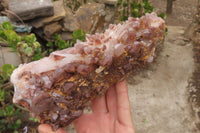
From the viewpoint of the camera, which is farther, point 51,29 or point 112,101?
point 51,29

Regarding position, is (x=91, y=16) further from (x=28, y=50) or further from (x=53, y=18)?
(x=28, y=50)

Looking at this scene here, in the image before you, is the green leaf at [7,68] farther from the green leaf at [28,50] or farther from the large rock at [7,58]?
the large rock at [7,58]

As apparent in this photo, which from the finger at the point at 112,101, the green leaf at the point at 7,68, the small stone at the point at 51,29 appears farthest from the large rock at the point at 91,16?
the finger at the point at 112,101

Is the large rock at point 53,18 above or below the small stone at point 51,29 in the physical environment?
above

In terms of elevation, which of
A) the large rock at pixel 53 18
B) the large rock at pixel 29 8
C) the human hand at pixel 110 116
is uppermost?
the large rock at pixel 29 8

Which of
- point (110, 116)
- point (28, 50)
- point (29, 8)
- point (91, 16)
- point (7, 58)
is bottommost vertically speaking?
point (110, 116)

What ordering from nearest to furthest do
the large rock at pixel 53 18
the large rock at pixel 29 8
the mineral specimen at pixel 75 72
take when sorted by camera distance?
the mineral specimen at pixel 75 72 → the large rock at pixel 29 8 → the large rock at pixel 53 18

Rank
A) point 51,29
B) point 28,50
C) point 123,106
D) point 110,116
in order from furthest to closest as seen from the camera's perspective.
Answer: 1. point 51,29
2. point 28,50
3. point 110,116
4. point 123,106

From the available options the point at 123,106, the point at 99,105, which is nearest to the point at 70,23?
the point at 99,105
